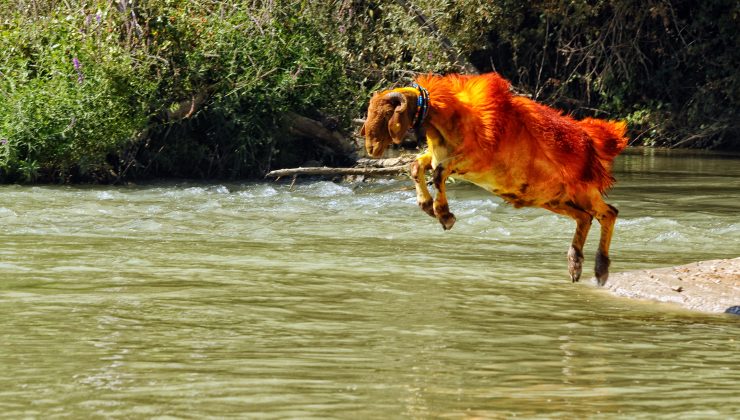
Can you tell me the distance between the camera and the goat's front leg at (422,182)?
6395 millimetres

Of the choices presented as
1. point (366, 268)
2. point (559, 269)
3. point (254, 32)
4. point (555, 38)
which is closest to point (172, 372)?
point (366, 268)

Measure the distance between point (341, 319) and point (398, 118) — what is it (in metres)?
1.06

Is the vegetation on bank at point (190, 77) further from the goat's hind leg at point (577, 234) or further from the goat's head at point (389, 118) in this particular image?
the goat's head at point (389, 118)

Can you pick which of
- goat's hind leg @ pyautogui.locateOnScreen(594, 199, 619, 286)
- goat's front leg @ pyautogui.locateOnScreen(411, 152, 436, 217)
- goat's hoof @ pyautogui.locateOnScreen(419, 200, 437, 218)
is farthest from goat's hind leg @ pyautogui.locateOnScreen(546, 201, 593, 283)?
goat's hoof @ pyautogui.locateOnScreen(419, 200, 437, 218)

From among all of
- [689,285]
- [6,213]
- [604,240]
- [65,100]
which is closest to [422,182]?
[604,240]

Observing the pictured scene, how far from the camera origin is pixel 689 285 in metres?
7.56

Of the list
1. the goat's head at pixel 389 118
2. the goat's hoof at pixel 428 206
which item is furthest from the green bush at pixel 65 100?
the goat's hoof at pixel 428 206

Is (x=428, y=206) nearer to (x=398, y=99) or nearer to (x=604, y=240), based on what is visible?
(x=398, y=99)

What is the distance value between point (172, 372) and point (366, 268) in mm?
3579

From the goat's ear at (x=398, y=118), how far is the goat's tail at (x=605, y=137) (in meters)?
1.38

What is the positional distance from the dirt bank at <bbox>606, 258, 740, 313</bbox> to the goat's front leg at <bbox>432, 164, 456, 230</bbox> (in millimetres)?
Answer: 1697

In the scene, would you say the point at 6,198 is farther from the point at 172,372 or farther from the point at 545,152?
the point at 172,372

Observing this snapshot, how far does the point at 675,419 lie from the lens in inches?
175

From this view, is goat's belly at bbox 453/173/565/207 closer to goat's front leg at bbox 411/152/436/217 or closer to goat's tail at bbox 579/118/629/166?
goat's front leg at bbox 411/152/436/217
